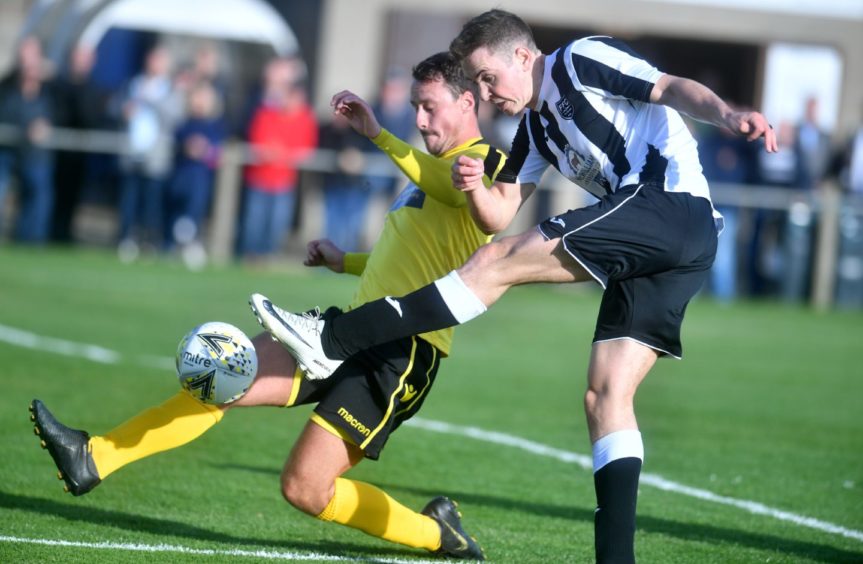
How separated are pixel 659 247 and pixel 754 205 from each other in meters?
13.9

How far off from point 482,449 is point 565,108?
11.3ft

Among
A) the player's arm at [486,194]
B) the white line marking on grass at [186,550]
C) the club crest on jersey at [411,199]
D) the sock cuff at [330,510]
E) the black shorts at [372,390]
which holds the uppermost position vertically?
the player's arm at [486,194]

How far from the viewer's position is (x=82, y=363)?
9.97m

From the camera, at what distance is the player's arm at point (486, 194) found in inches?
189

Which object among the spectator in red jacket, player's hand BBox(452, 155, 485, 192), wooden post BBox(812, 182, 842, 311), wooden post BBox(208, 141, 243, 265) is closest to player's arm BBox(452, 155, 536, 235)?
player's hand BBox(452, 155, 485, 192)

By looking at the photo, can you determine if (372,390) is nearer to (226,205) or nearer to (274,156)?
(274,156)

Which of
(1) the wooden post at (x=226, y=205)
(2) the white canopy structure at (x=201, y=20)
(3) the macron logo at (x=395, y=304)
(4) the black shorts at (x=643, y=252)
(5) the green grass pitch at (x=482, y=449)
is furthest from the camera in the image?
(2) the white canopy structure at (x=201, y=20)

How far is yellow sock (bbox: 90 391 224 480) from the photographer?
17.0 feet

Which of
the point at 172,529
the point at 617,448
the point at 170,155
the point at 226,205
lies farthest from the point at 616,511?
the point at 226,205

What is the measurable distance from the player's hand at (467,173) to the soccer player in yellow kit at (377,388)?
1.04 feet

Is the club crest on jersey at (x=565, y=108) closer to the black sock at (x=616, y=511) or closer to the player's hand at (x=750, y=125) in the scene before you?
the player's hand at (x=750, y=125)

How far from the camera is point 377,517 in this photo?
5.35 meters

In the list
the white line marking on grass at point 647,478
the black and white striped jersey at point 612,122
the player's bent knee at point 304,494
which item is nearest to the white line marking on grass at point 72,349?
the white line marking on grass at point 647,478

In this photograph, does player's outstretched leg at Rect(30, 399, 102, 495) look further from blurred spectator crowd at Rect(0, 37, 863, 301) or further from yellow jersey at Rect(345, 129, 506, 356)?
blurred spectator crowd at Rect(0, 37, 863, 301)
